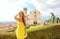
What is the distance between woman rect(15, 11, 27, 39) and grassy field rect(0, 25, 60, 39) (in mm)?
43

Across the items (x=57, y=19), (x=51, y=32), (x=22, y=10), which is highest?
(x=22, y=10)

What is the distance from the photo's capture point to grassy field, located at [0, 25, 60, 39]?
1.68m

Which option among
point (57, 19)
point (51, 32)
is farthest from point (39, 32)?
point (57, 19)

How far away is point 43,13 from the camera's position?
1.77 meters

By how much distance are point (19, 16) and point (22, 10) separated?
7 cm

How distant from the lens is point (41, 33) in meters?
1.74

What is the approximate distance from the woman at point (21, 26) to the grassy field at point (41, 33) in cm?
4

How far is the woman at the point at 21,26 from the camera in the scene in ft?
5.55

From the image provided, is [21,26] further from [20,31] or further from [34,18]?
[34,18]

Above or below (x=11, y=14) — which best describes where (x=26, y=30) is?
below

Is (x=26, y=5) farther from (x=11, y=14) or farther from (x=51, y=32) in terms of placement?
(x=51, y=32)

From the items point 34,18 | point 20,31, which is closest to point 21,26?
point 20,31

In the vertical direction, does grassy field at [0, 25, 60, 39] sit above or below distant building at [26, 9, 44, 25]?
below

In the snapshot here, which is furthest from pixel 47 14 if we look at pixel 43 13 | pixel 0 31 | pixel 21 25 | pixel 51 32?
pixel 0 31
